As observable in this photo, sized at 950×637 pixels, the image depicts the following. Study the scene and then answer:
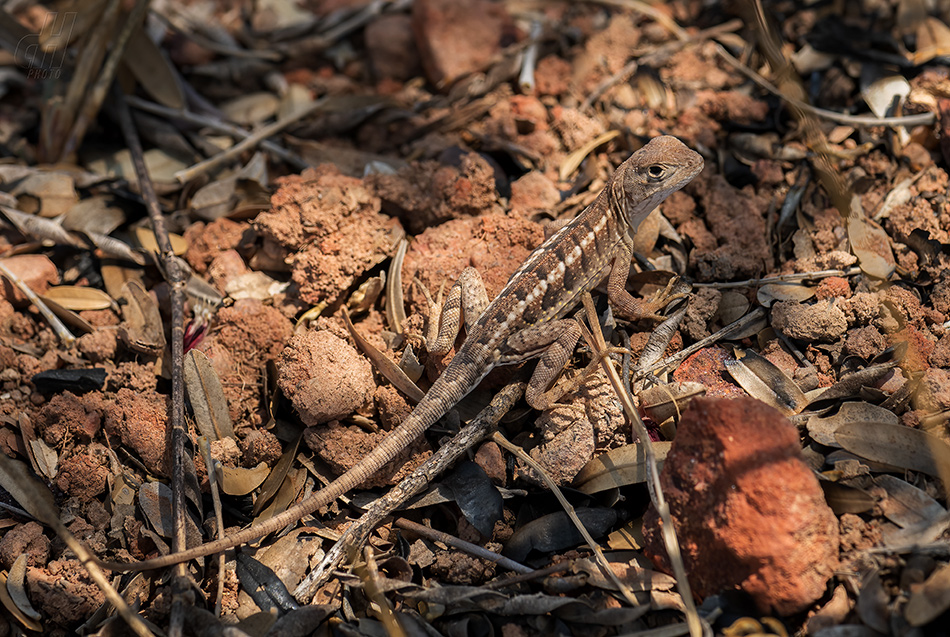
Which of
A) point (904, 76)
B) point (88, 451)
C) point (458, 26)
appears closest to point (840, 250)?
point (904, 76)

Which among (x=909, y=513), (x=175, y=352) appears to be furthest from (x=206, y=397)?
(x=909, y=513)

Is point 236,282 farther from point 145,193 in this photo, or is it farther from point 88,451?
point 88,451

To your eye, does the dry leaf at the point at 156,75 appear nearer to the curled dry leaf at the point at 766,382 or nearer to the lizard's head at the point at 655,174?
the lizard's head at the point at 655,174

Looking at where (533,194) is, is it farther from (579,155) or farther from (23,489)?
(23,489)

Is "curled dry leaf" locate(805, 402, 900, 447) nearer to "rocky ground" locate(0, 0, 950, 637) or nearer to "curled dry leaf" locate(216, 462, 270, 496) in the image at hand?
"rocky ground" locate(0, 0, 950, 637)

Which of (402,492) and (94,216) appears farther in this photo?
(94,216)

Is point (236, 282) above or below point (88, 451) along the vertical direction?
above
